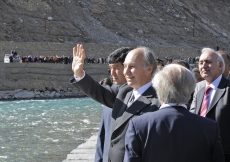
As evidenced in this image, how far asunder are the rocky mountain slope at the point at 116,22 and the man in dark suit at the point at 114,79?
115 ft

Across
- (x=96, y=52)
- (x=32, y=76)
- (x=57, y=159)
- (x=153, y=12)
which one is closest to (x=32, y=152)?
(x=57, y=159)

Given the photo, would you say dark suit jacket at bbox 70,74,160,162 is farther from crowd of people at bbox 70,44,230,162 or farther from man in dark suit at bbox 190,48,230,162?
man in dark suit at bbox 190,48,230,162

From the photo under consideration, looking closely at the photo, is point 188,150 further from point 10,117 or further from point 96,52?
point 96,52

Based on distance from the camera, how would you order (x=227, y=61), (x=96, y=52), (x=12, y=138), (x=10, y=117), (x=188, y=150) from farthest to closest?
1. (x=96, y=52)
2. (x=10, y=117)
3. (x=12, y=138)
4. (x=227, y=61)
5. (x=188, y=150)

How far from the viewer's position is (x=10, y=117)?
59.7 ft

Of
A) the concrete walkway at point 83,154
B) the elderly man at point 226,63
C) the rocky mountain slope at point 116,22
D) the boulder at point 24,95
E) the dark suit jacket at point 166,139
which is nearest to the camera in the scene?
the dark suit jacket at point 166,139

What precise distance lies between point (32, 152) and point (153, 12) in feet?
137

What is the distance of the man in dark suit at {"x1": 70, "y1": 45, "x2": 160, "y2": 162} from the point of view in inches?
143

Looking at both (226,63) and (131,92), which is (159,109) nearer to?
(131,92)

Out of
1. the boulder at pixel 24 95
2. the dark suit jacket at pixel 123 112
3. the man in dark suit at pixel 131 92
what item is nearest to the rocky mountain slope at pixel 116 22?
the boulder at pixel 24 95

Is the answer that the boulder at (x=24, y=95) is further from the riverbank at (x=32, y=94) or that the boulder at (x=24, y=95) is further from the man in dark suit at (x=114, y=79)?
the man in dark suit at (x=114, y=79)

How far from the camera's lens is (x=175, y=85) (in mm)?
3125

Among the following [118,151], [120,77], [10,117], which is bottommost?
[10,117]

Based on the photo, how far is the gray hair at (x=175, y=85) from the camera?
312 centimetres
